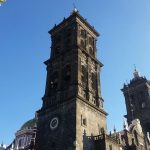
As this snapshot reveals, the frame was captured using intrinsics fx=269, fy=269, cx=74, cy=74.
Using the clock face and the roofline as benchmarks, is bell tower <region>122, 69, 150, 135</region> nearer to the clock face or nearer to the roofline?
the roofline

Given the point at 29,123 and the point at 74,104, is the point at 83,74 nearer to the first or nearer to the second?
the point at 74,104

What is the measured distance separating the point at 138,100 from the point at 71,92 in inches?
1144

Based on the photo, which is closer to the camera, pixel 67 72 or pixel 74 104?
pixel 74 104

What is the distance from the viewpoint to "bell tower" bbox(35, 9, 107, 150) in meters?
32.2

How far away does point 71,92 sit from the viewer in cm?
3547

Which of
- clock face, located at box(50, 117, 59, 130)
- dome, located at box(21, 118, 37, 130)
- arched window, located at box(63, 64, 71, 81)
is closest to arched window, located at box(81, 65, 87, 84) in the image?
arched window, located at box(63, 64, 71, 81)

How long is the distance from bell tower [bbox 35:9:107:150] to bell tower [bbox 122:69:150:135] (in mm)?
19007

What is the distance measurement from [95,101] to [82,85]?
3.21 m

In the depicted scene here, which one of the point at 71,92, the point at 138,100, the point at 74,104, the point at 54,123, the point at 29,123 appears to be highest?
the point at 138,100

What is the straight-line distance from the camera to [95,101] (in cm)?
3853

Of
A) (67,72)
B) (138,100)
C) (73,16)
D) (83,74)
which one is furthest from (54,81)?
(138,100)

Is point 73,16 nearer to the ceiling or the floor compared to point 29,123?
nearer to the ceiling

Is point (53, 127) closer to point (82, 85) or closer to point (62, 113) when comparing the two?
point (62, 113)

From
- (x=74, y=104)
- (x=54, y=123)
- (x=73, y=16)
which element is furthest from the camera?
(x=73, y=16)
